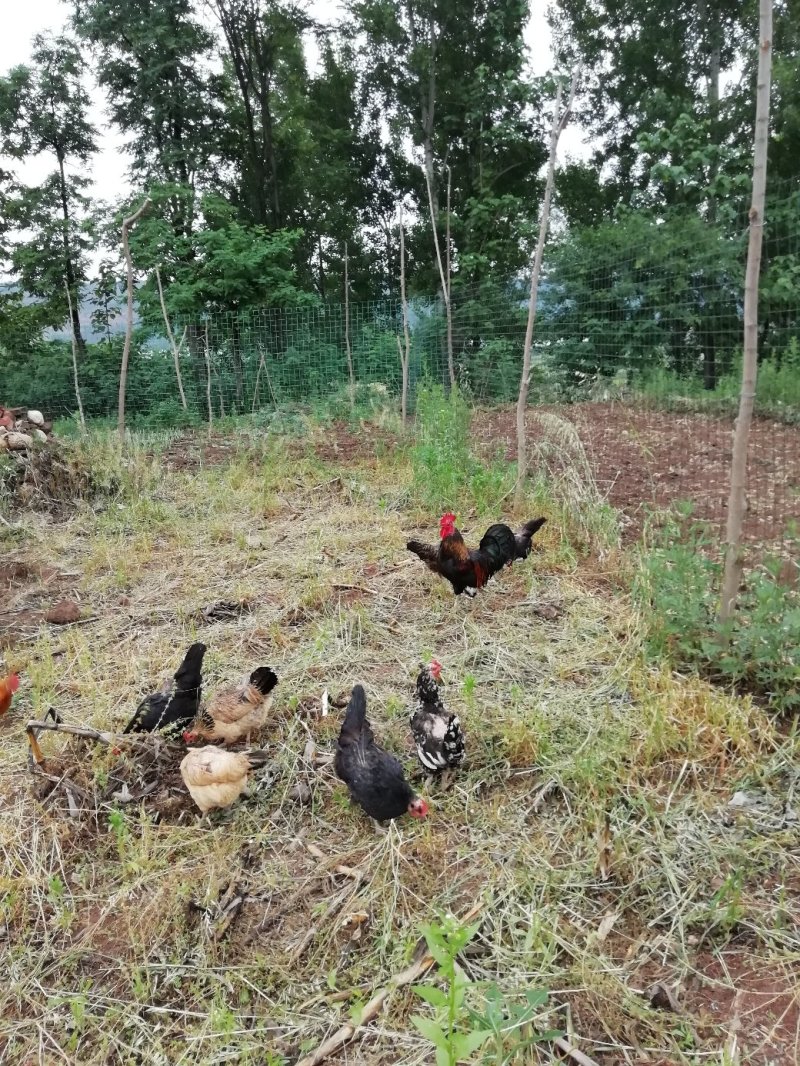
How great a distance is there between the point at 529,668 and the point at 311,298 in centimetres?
1144

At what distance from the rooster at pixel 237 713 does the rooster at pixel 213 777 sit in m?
0.26

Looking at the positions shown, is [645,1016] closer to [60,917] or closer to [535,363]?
[60,917]

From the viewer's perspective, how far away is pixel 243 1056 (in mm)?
1507

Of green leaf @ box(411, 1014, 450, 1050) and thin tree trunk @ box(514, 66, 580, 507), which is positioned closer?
green leaf @ box(411, 1014, 450, 1050)

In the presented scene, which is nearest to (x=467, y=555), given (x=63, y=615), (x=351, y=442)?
(x=63, y=615)

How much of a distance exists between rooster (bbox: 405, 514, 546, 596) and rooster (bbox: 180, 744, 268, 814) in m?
1.56

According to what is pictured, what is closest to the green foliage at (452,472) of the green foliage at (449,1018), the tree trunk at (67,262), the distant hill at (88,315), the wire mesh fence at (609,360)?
the wire mesh fence at (609,360)

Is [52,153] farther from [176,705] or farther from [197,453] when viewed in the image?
[176,705]

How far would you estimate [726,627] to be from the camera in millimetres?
2531

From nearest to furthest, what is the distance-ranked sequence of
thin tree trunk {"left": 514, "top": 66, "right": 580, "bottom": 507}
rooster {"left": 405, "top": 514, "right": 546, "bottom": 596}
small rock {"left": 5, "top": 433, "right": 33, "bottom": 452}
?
rooster {"left": 405, "top": 514, "right": 546, "bottom": 596}
thin tree trunk {"left": 514, "top": 66, "right": 580, "bottom": 507}
small rock {"left": 5, "top": 433, "right": 33, "bottom": 452}

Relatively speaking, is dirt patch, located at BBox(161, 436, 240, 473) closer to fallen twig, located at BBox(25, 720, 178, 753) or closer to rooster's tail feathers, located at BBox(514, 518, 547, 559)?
rooster's tail feathers, located at BBox(514, 518, 547, 559)

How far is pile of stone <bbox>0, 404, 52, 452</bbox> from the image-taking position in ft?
19.6

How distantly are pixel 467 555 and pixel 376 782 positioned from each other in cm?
156

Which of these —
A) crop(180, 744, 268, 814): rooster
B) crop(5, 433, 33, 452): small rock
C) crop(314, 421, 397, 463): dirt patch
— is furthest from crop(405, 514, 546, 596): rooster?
crop(5, 433, 33, 452): small rock
